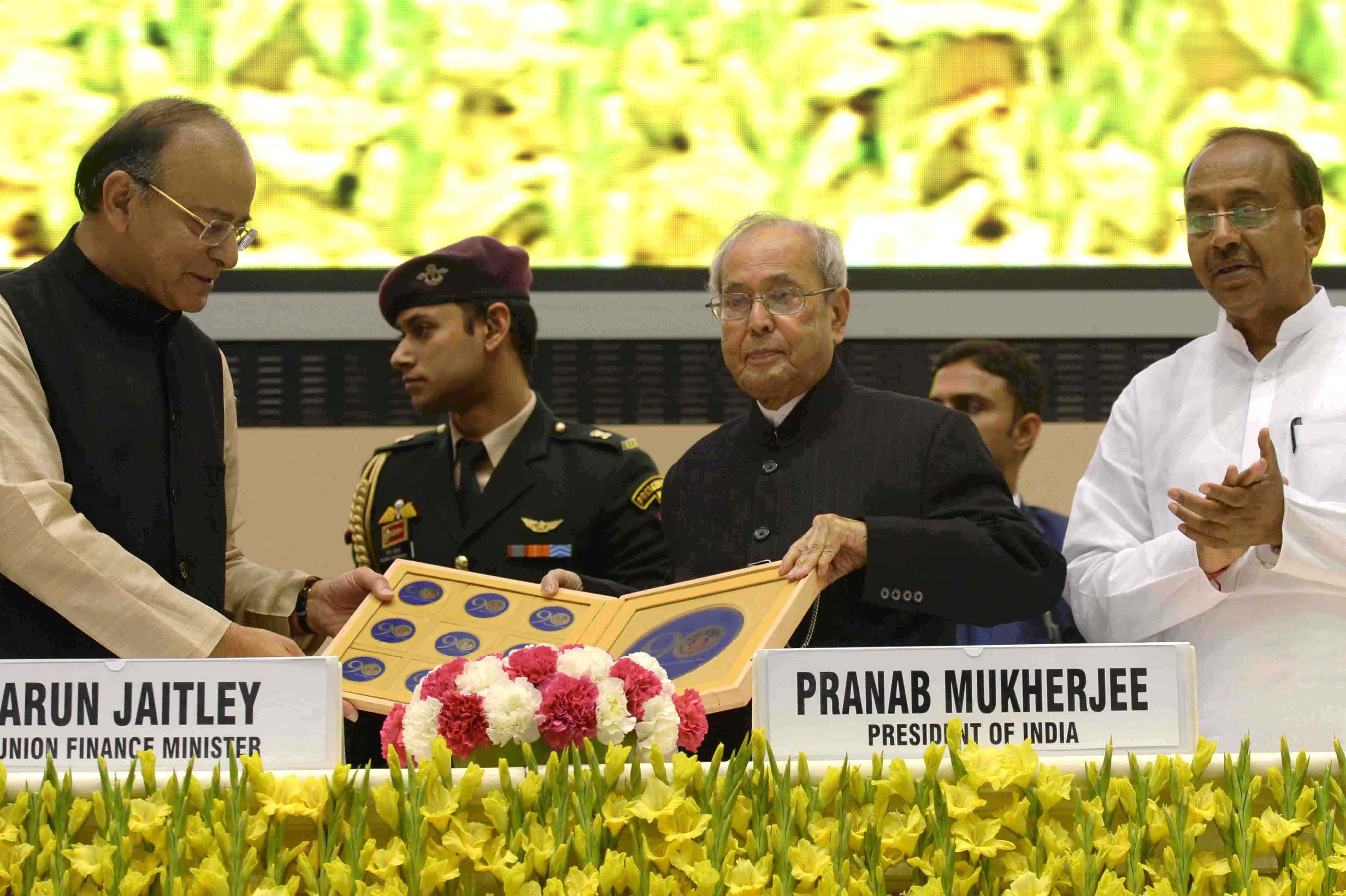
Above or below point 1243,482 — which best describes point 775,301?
above

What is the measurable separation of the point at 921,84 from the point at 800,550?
268 centimetres

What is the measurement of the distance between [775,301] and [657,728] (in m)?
0.99

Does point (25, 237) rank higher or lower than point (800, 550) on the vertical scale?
higher

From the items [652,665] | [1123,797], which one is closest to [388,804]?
[652,665]

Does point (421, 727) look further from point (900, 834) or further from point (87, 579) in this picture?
point (87, 579)

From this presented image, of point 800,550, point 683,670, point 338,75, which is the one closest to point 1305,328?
point 800,550

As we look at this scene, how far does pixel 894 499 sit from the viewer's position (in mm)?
2320

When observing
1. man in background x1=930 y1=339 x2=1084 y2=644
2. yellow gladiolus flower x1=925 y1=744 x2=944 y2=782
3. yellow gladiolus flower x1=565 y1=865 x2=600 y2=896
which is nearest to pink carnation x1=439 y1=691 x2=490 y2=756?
yellow gladiolus flower x1=565 y1=865 x2=600 y2=896

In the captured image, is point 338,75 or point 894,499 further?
point 338,75

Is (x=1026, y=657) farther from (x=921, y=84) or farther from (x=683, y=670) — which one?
(x=921, y=84)

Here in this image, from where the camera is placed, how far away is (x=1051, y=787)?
148 cm

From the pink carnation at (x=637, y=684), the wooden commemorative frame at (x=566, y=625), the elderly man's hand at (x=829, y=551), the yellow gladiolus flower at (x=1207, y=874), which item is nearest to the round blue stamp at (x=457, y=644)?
the wooden commemorative frame at (x=566, y=625)

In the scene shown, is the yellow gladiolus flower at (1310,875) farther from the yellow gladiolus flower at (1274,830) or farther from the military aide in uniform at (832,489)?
the military aide in uniform at (832,489)

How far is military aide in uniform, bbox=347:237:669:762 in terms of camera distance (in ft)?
10.1
